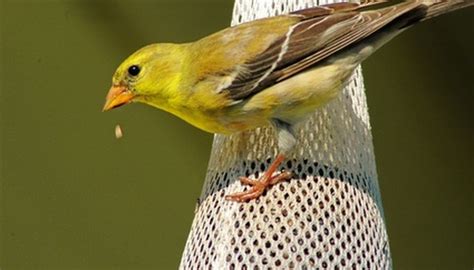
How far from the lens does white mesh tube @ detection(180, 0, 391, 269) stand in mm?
3924

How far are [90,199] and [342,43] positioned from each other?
2.19m

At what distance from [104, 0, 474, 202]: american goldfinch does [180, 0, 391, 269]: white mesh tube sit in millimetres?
87

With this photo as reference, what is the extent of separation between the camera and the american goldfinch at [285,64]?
4027 mm

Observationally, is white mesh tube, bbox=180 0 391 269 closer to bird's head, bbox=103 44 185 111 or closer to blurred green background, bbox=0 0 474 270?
bird's head, bbox=103 44 185 111

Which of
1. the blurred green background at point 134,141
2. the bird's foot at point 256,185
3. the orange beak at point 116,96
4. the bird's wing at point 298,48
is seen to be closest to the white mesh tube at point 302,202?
the bird's foot at point 256,185

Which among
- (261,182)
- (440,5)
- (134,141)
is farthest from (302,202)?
(134,141)

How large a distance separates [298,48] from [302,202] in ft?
1.78

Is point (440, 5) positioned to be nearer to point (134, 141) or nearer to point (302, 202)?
point (302, 202)

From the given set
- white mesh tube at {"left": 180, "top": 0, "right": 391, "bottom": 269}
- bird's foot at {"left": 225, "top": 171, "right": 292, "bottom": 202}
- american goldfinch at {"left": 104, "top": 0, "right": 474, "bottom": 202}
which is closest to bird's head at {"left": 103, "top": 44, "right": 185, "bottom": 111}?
american goldfinch at {"left": 104, "top": 0, "right": 474, "bottom": 202}

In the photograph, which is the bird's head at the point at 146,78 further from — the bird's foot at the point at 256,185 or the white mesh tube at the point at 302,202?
the bird's foot at the point at 256,185

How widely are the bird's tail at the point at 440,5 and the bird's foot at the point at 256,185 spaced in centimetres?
75

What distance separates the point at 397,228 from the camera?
6.25 meters

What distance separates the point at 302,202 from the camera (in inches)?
158

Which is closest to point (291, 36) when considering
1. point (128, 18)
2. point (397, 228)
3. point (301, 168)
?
point (301, 168)
